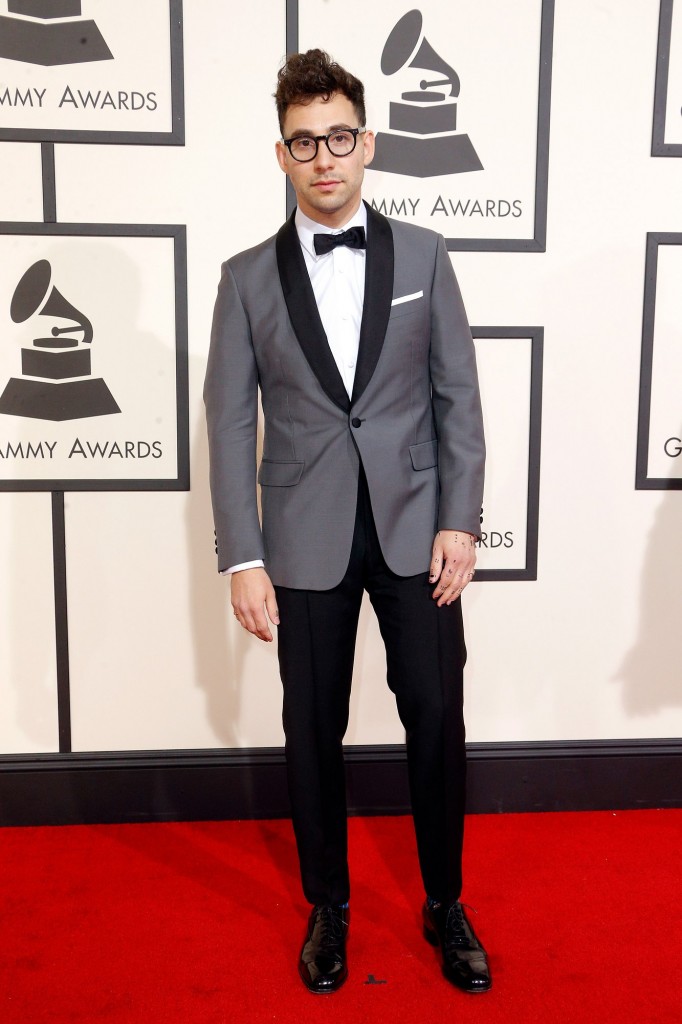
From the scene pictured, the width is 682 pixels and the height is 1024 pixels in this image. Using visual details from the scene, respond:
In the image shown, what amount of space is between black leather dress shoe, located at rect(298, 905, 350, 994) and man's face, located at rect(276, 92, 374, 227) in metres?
1.55

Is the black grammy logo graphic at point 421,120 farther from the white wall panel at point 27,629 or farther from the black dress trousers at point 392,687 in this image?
the white wall panel at point 27,629

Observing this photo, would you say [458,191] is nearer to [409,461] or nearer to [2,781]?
[409,461]

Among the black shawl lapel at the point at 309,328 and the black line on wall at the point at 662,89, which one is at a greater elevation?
the black line on wall at the point at 662,89

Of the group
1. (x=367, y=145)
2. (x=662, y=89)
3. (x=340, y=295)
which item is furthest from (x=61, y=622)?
(x=662, y=89)

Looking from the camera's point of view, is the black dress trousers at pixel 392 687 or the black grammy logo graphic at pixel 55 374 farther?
the black grammy logo graphic at pixel 55 374

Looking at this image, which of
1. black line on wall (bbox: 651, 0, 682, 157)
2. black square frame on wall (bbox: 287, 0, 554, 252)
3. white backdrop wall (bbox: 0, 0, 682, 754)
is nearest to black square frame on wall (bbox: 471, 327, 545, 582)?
white backdrop wall (bbox: 0, 0, 682, 754)

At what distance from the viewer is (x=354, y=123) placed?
5.73 ft

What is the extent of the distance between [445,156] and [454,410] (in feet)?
3.37

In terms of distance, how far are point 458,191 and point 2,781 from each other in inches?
88.1

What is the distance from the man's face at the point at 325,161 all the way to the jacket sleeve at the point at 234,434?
0.26m

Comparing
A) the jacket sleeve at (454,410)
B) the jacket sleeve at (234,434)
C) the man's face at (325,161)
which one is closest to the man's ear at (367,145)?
the man's face at (325,161)

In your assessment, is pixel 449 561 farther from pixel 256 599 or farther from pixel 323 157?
pixel 323 157

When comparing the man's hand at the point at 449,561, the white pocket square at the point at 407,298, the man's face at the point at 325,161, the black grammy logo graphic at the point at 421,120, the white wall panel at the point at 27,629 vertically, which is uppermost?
the black grammy logo graphic at the point at 421,120

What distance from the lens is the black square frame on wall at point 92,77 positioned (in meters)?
2.36
